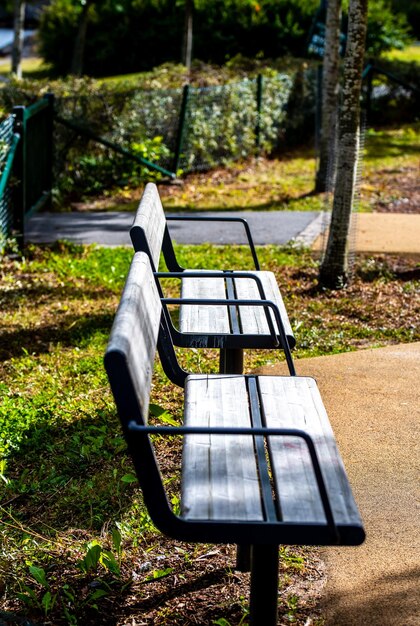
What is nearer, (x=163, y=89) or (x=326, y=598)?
(x=326, y=598)

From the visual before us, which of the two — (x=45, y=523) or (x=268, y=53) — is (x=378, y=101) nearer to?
(x=268, y=53)

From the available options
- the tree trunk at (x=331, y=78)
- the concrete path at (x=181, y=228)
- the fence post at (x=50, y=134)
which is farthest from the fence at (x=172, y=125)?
the tree trunk at (x=331, y=78)

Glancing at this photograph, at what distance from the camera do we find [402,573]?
3.59 meters

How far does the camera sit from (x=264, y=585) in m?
2.94

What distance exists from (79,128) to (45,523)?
793 cm

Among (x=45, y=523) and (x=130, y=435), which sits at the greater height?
(x=130, y=435)

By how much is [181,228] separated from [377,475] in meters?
6.02

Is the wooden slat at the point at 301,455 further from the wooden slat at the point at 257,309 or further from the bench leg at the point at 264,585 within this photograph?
the wooden slat at the point at 257,309

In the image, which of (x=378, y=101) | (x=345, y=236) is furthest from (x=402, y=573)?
(x=378, y=101)

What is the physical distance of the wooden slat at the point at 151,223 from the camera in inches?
156

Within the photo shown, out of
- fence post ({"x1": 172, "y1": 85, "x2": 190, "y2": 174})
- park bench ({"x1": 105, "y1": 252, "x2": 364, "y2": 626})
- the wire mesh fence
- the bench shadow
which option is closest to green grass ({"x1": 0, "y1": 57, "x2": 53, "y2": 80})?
fence post ({"x1": 172, "y1": 85, "x2": 190, "y2": 174})

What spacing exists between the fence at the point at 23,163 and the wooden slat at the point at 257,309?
3857 millimetres

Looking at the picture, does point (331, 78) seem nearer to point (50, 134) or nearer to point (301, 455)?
point (50, 134)

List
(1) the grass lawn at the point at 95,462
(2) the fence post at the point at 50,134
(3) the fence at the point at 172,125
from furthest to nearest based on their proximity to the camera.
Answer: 1. (3) the fence at the point at 172,125
2. (2) the fence post at the point at 50,134
3. (1) the grass lawn at the point at 95,462
